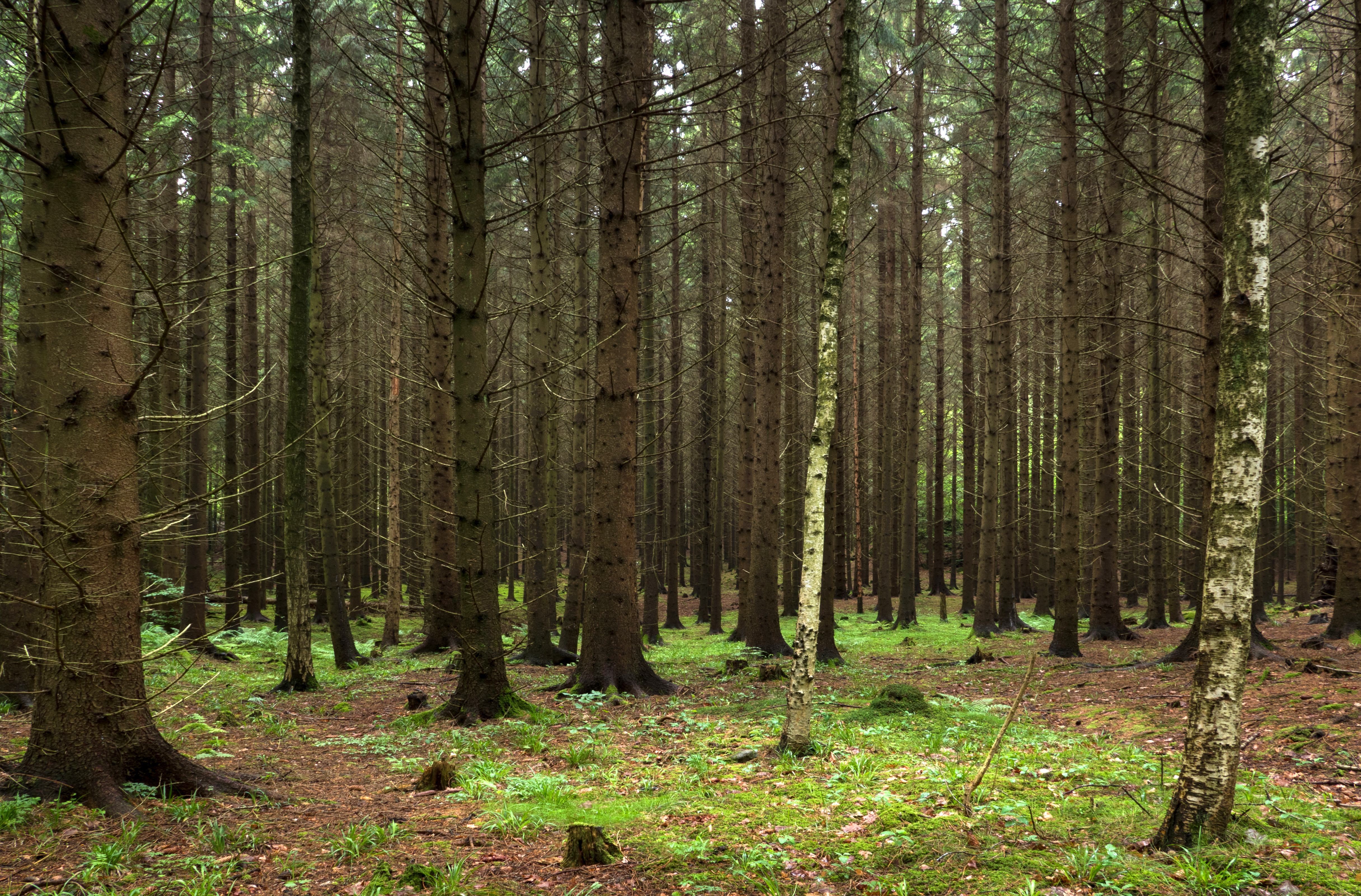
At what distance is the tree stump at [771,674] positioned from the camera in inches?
430

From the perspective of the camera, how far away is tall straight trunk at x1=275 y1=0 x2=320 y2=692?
382 inches

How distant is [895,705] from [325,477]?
987cm

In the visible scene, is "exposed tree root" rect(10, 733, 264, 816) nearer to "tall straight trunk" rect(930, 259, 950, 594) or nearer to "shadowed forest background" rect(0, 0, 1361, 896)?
"shadowed forest background" rect(0, 0, 1361, 896)

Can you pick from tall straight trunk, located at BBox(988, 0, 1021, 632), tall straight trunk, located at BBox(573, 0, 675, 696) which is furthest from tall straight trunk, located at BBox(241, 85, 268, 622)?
tall straight trunk, located at BBox(988, 0, 1021, 632)

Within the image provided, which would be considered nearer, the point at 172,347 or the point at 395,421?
the point at 172,347

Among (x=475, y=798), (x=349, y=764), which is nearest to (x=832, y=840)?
(x=475, y=798)

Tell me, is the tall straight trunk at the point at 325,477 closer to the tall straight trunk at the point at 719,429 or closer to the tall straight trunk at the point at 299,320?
the tall straight trunk at the point at 299,320

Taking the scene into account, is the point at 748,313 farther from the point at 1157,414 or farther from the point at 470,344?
the point at 1157,414

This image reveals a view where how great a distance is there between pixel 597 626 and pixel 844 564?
20.8 m

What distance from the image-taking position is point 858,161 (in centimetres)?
1834

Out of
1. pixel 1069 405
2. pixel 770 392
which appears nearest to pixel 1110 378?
pixel 1069 405

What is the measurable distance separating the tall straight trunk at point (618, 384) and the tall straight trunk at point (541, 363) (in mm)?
1442

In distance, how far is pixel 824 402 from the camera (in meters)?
6.45

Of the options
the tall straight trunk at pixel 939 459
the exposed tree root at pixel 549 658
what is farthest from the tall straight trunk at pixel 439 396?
the tall straight trunk at pixel 939 459
